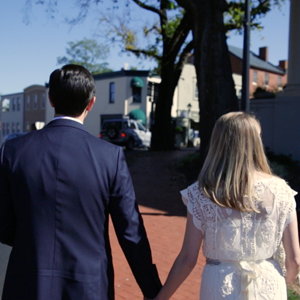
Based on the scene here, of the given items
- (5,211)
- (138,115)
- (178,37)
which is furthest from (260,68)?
(5,211)

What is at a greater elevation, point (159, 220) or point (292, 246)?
point (292, 246)

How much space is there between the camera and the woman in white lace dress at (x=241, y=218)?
2145mm

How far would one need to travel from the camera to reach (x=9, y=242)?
230 cm

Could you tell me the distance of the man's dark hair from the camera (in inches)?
86.5

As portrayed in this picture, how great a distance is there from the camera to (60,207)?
2.05 metres

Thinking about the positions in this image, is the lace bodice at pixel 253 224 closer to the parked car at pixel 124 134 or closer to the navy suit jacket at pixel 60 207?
the navy suit jacket at pixel 60 207

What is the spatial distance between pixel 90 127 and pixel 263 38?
2762 centimetres

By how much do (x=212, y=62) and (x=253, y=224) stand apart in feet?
30.1

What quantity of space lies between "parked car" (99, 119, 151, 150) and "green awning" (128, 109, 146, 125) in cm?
1146

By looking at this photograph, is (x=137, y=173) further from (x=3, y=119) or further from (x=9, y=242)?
(x=3, y=119)

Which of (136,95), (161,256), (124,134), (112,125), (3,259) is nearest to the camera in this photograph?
(3,259)

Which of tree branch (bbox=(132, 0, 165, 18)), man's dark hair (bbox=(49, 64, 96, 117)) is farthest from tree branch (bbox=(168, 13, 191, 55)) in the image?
man's dark hair (bbox=(49, 64, 96, 117))

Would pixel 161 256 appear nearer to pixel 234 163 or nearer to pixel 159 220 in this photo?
pixel 159 220

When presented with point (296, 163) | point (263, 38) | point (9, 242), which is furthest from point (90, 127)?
point (9, 242)
